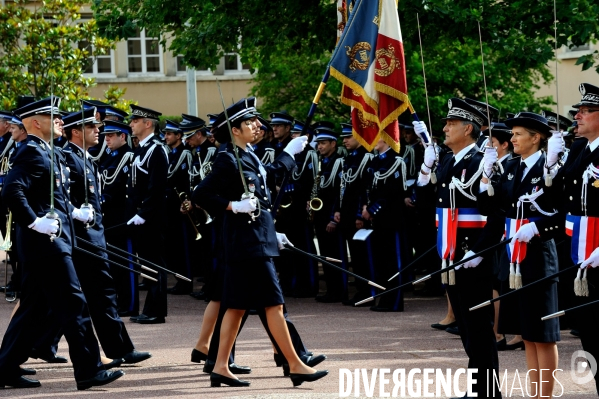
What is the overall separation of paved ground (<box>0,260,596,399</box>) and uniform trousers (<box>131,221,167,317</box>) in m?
0.24

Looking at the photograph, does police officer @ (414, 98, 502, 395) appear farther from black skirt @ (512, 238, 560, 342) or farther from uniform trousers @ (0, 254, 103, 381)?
uniform trousers @ (0, 254, 103, 381)

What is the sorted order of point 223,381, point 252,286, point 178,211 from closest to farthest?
point 252,286
point 223,381
point 178,211

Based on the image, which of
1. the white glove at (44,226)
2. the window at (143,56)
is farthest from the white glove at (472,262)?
the window at (143,56)

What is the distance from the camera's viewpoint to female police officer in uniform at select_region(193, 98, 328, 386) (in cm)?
790

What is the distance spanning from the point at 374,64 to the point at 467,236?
1.64 m

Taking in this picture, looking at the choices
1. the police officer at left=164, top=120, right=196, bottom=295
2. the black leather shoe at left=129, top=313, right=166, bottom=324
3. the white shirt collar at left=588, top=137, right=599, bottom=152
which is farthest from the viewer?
the police officer at left=164, top=120, right=196, bottom=295

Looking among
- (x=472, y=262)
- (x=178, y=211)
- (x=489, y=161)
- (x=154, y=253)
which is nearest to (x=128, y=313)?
(x=154, y=253)

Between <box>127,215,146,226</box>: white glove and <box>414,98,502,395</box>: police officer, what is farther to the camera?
<box>127,215,146,226</box>: white glove

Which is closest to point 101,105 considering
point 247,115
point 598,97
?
point 247,115

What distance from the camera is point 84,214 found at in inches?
341

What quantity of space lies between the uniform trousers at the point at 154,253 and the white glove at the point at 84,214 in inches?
101

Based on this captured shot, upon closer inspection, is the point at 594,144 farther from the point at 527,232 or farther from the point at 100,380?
the point at 100,380

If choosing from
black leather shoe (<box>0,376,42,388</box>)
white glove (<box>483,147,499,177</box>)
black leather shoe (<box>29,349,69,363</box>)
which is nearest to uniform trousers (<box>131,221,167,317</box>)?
black leather shoe (<box>29,349,69,363</box>)

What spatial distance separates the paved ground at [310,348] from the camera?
26.1 feet
